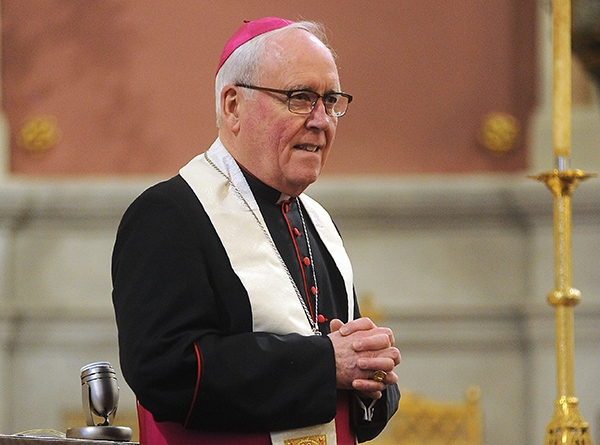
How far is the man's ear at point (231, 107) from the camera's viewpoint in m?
2.40

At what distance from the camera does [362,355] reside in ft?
7.17

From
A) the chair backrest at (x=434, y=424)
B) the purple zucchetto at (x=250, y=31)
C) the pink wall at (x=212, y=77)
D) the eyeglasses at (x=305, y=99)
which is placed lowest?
the chair backrest at (x=434, y=424)

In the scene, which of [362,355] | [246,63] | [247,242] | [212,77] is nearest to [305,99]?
[246,63]

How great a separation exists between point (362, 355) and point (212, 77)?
157 inches

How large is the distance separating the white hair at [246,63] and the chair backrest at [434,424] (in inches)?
130

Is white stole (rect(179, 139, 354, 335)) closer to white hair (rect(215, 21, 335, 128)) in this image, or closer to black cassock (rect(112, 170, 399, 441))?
black cassock (rect(112, 170, 399, 441))

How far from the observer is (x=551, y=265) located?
561cm

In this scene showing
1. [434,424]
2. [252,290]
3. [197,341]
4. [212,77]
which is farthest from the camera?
[212,77]

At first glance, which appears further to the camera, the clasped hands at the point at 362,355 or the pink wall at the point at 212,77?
the pink wall at the point at 212,77

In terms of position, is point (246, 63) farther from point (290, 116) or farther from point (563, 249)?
point (563, 249)

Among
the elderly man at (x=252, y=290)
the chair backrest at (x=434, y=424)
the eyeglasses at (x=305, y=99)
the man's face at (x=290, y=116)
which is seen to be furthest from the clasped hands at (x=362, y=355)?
the chair backrest at (x=434, y=424)

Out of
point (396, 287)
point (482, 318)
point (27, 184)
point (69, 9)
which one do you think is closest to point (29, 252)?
point (27, 184)

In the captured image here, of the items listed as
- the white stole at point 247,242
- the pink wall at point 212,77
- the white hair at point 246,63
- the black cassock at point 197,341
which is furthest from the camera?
the pink wall at point 212,77

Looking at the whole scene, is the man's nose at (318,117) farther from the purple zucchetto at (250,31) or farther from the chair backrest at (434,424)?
the chair backrest at (434,424)
